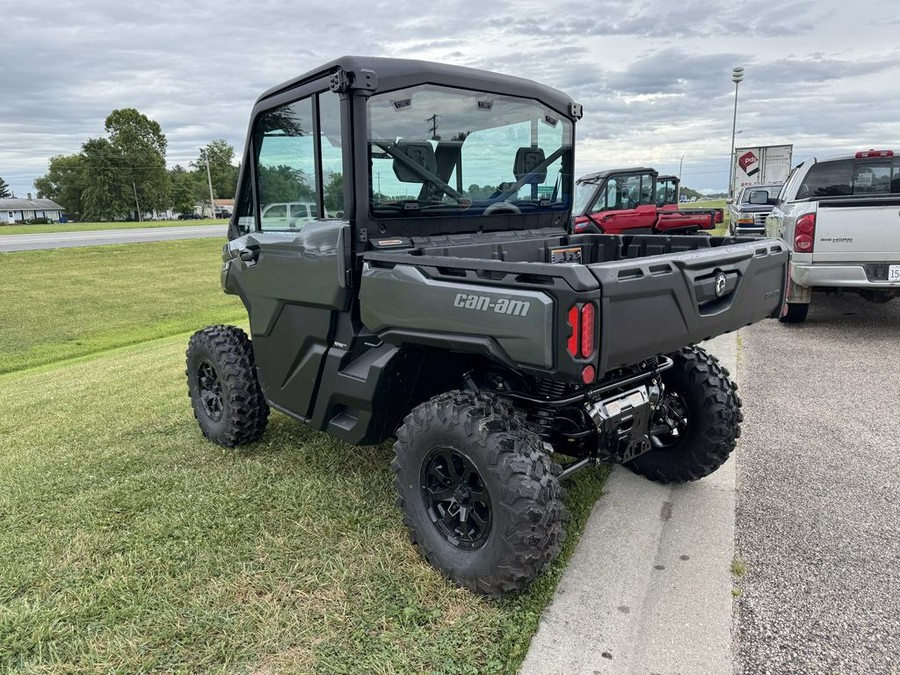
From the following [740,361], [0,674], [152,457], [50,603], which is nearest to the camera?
[0,674]

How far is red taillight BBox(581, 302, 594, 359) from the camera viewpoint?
219cm

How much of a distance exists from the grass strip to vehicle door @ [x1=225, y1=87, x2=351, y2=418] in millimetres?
582

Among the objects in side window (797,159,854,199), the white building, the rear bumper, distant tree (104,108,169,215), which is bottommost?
the rear bumper

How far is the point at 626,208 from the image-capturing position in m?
15.4

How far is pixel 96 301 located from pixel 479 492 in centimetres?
1363

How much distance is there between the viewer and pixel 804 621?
2.50 m

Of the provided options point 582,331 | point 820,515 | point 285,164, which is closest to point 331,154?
point 285,164

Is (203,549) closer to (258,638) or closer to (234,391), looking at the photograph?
(258,638)

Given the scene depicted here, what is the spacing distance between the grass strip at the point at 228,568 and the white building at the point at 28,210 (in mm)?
108943

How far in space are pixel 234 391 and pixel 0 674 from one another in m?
1.95

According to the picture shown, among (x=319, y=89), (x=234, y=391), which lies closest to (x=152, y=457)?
(x=234, y=391)

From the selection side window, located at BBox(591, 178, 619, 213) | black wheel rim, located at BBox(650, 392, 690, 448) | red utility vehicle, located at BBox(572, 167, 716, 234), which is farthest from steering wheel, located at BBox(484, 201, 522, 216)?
side window, located at BBox(591, 178, 619, 213)

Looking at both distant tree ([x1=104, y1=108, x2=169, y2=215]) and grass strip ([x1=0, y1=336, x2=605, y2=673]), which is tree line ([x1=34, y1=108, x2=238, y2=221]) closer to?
distant tree ([x1=104, y1=108, x2=169, y2=215])

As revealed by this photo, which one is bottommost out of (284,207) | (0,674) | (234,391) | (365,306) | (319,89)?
(0,674)
